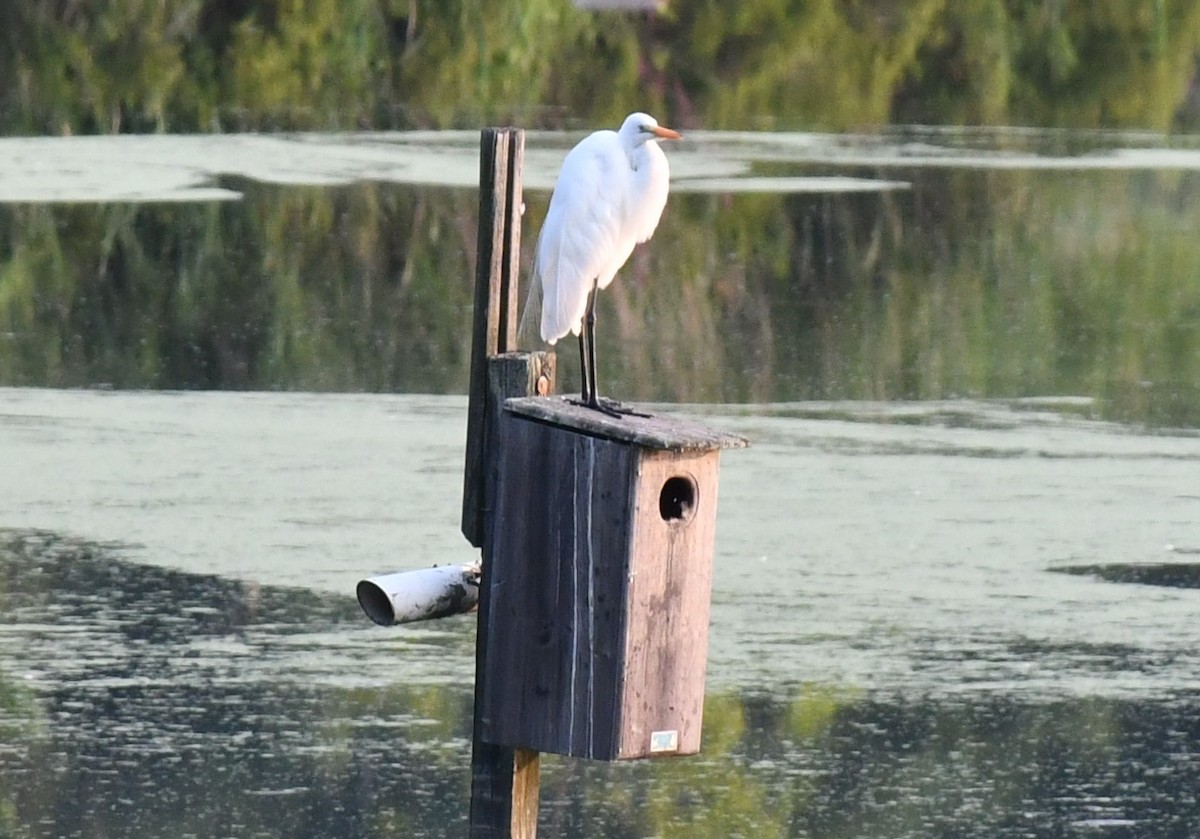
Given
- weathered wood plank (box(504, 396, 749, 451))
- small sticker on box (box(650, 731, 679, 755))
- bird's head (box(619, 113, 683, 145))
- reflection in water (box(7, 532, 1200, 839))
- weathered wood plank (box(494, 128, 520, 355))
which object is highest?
bird's head (box(619, 113, 683, 145))

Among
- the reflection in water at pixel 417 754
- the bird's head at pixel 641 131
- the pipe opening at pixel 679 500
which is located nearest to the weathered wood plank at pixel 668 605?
the pipe opening at pixel 679 500

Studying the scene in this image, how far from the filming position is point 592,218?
13.2ft

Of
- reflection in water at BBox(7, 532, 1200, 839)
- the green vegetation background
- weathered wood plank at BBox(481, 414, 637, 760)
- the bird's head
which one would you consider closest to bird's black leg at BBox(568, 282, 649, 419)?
weathered wood plank at BBox(481, 414, 637, 760)

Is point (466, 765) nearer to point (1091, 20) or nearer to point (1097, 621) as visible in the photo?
point (1097, 621)

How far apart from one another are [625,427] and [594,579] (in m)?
0.23

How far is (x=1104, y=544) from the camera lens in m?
6.51

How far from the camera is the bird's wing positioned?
159 inches

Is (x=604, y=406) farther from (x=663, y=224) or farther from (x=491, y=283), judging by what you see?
(x=663, y=224)

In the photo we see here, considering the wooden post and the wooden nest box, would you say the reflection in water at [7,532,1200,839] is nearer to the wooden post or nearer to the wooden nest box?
the wooden post

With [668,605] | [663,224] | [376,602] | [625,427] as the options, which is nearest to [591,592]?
[668,605]

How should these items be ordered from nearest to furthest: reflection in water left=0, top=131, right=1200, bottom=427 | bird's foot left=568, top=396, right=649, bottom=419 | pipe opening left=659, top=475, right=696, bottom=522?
pipe opening left=659, top=475, right=696, bottom=522, bird's foot left=568, top=396, right=649, bottom=419, reflection in water left=0, top=131, right=1200, bottom=427

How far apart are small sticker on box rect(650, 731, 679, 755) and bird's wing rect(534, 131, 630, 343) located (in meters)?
0.80

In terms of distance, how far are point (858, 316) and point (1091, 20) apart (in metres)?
11.5

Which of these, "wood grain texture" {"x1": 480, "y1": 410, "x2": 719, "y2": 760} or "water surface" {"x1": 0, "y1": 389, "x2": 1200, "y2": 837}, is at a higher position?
"wood grain texture" {"x1": 480, "y1": 410, "x2": 719, "y2": 760}
